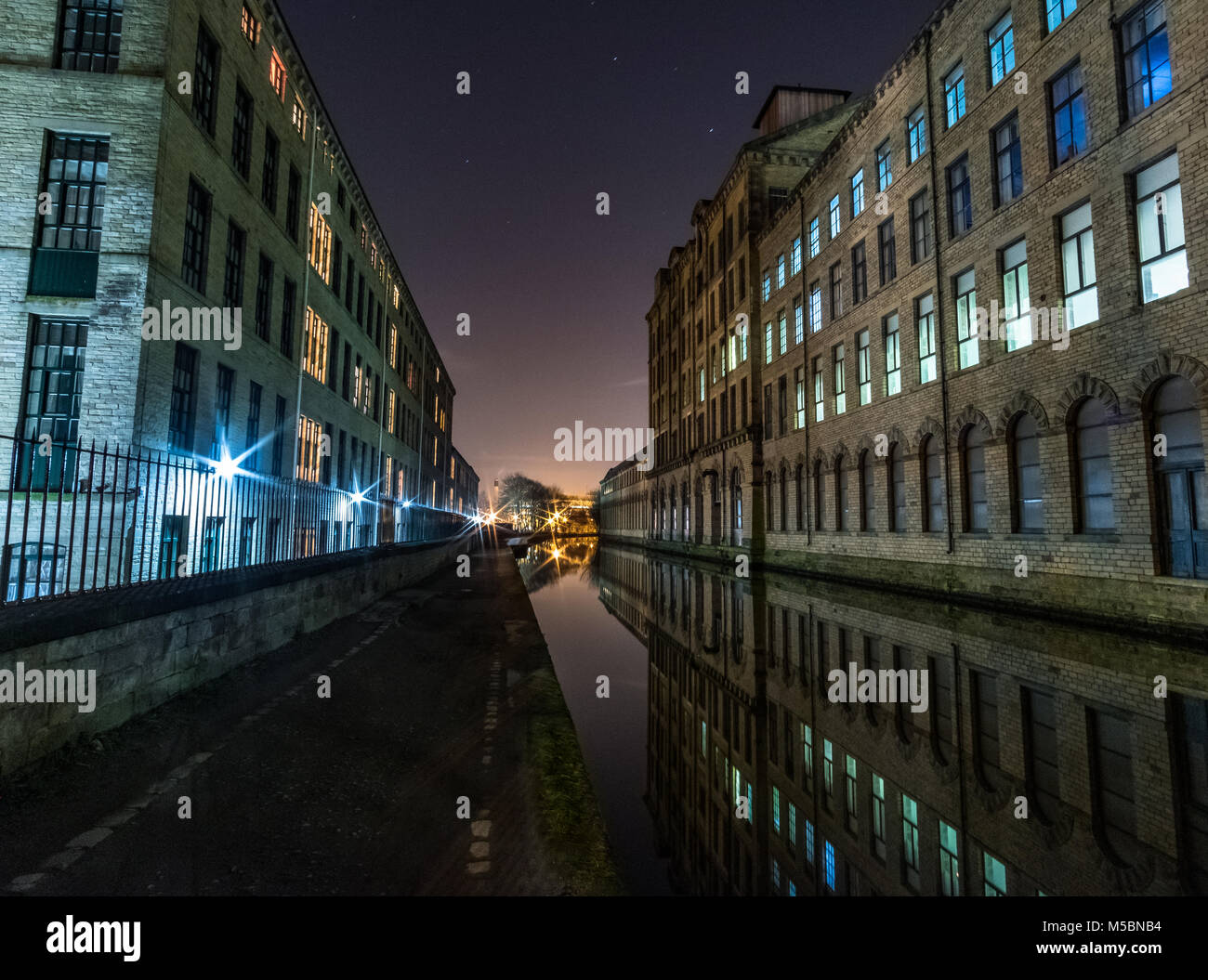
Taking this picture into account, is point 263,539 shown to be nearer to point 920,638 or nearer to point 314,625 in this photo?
point 314,625

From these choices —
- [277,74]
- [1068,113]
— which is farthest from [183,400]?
[1068,113]

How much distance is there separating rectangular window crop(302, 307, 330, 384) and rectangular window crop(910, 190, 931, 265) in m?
20.4

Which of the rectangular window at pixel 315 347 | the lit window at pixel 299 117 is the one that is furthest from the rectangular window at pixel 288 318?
the lit window at pixel 299 117

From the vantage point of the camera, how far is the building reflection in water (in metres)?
3.48

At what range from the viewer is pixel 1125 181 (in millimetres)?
12086

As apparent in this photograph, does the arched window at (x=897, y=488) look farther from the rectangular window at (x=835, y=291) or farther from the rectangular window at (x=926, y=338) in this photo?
the rectangular window at (x=835, y=291)

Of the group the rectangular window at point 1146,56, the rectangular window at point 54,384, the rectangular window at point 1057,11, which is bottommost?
the rectangular window at point 54,384

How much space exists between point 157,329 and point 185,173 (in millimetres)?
3616

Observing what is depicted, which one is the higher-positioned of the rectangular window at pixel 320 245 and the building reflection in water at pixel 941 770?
the rectangular window at pixel 320 245

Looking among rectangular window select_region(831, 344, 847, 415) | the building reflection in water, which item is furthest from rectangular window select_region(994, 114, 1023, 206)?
the building reflection in water

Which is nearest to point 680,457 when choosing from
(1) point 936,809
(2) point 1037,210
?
(2) point 1037,210

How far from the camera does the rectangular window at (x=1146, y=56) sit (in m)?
11.4

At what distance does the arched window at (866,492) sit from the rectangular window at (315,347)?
20.0 meters

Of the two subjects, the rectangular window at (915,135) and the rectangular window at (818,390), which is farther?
the rectangular window at (818,390)
